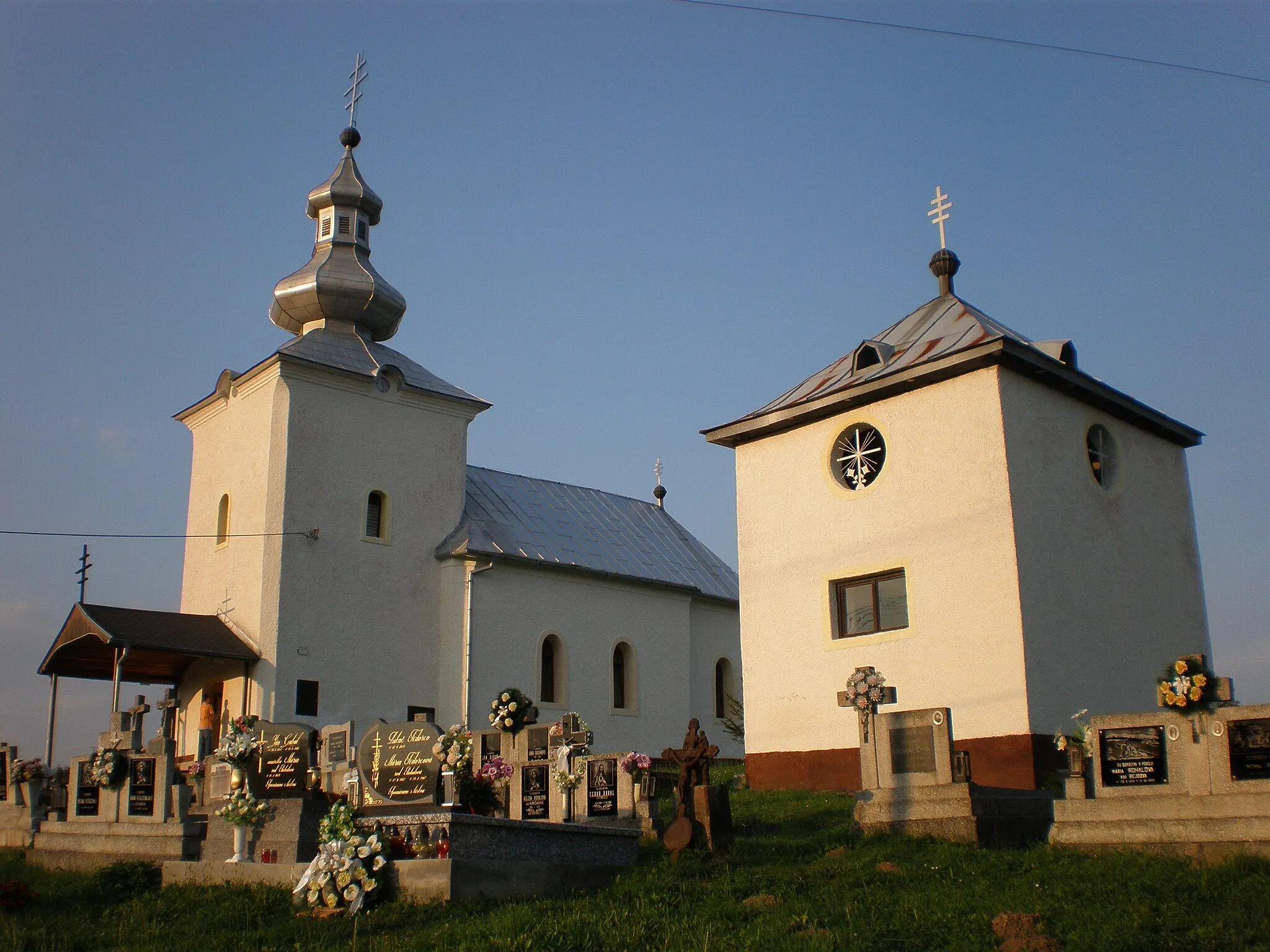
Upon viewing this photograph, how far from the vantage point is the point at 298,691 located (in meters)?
24.2

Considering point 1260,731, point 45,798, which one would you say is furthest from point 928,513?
point 45,798

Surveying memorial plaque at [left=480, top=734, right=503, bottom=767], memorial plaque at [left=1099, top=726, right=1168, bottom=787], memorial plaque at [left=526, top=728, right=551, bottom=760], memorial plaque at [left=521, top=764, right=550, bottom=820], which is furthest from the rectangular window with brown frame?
memorial plaque at [left=1099, top=726, right=1168, bottom=787]

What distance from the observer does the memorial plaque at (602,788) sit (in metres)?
15.4

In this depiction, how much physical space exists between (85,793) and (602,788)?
23.0 feet

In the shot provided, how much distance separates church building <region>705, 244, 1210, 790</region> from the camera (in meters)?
17.9

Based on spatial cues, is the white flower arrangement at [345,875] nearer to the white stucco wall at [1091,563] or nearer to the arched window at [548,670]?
the white stucco wall at [1091,563]

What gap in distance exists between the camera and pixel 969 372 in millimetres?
18891

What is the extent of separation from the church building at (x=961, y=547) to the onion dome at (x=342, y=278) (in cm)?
1050

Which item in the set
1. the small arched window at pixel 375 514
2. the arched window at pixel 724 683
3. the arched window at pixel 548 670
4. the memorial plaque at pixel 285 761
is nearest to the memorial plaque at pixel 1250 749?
the memorial plaque at pixel 285 761

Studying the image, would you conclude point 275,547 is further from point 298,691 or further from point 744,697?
point 744,697

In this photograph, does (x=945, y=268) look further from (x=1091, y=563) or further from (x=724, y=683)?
(x=724, y=683)

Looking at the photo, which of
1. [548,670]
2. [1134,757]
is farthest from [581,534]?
[1134,757]

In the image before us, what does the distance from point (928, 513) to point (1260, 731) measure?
779cm

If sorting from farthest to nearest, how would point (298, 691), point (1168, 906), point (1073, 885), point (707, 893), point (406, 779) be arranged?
point (298, 691) < point (406, 779) < point (707, 893) < point (1073, 885) < point (1168, 906)
